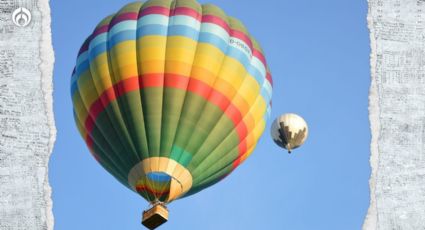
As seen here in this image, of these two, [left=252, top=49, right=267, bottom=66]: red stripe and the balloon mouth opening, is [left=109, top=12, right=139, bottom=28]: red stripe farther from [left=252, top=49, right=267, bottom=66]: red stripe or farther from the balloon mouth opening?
the balloon mouth opening

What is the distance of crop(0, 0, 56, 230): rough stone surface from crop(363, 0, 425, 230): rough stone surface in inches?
295

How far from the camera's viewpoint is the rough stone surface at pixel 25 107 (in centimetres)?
2342

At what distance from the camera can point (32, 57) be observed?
24594mm

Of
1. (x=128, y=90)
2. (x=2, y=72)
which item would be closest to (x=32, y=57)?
(x=2, y=72)

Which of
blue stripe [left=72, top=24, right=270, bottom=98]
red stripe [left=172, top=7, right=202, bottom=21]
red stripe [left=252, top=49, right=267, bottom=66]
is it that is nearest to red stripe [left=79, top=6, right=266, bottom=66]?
red stripe [left=172, top=7, right=202, bottom=21]

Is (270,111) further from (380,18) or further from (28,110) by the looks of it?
(28,110)

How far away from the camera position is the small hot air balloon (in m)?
24.4

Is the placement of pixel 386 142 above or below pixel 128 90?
below

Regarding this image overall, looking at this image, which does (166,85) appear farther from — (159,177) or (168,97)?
(159,177)

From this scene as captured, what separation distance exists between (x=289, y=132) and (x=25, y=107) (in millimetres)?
6425

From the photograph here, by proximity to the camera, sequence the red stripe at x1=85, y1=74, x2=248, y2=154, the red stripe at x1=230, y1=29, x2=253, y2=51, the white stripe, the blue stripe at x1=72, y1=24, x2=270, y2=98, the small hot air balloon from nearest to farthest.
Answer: the red stripe at x1=85, y1=74, x2=248, y2=154
the blue stripe at x1=72, y1=24, x2=270, y2=98
the white stripe
the red stripe at x1=230, y1=29, x2=253, y2=51
the small hot air balloon

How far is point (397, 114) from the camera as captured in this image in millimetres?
22203

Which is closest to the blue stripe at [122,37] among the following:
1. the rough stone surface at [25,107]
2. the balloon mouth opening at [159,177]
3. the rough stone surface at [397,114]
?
the rough stone surface at [25,107]

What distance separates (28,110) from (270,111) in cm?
588
